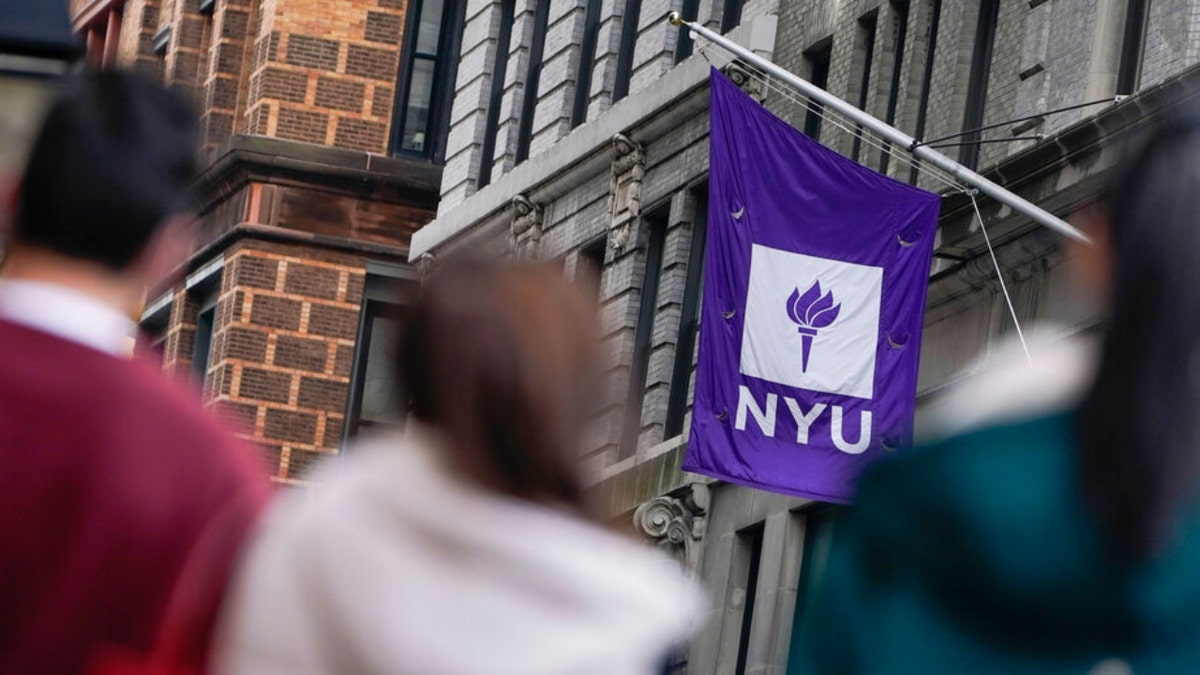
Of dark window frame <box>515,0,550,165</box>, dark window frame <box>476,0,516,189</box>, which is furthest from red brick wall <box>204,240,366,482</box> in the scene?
dark window frame <box>515,0,550,165</box>

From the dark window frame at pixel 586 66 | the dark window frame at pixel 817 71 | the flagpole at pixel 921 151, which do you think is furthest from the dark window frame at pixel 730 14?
the flagpole at pixel 921 151

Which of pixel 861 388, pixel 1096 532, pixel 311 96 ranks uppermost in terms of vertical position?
pixel 311 96

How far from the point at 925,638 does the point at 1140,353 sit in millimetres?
476

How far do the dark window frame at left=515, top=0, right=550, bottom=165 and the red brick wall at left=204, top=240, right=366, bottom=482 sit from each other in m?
6.57

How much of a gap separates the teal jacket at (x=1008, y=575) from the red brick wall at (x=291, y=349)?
4096 cm

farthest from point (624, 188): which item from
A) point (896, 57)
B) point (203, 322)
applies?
point (203, 322)

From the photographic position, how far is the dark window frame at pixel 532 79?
1551 inches

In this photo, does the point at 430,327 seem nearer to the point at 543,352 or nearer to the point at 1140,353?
the point at 543,352

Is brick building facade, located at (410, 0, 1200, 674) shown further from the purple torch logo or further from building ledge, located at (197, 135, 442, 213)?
building ledge, located at (197, 135, 442, 213)

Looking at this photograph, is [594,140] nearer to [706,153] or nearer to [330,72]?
[706,153]

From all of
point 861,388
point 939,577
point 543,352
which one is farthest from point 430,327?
point 861,388

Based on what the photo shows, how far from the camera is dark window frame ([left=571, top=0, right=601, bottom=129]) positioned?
123 ft

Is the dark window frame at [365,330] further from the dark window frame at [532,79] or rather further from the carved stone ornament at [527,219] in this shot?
the carved stone ornament at [527,219]

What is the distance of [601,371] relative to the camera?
165 inches
